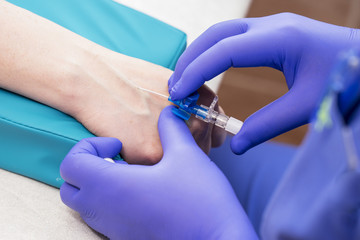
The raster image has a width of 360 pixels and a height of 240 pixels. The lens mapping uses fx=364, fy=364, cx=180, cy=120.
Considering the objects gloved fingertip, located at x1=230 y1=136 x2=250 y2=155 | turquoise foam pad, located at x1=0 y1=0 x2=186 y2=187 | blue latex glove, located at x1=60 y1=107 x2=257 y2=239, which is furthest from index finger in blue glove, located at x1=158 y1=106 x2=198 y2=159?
turquoise foam pad, located at x1=0 y1=0 x2=186 y2=187

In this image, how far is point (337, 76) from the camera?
0.38 m

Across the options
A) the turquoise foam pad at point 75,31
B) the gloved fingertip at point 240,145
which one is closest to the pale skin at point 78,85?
the turquoise foam pad at point 75,31

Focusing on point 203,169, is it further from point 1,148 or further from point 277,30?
point 1,148

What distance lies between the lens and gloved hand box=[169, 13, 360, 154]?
0.92 meters

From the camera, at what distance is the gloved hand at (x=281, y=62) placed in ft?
3.03

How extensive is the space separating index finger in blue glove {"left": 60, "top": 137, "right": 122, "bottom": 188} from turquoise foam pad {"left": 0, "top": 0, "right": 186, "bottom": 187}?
0.06 meters

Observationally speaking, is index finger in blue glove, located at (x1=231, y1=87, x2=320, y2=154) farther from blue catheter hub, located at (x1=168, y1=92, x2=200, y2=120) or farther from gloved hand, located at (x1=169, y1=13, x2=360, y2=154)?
blue catheter hub, located at (x1=168, y1=92, x2=200, y2=120)

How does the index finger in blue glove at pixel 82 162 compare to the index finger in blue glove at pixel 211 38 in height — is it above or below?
below

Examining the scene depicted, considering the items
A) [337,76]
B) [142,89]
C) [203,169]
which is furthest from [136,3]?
[337,76]

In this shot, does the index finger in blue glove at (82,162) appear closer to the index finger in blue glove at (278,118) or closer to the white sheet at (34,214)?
the white sheet at (34,214)

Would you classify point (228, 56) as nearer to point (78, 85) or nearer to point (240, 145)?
point (240, 145)

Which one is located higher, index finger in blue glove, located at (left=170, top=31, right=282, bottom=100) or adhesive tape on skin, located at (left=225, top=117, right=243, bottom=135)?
index finger in blue glove, located at (left=170, top=31, right=282, bottom=100)

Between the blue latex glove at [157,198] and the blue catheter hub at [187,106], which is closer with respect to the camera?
the blue latex glove at [157,198]

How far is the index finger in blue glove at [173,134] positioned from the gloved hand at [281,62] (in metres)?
0.07
